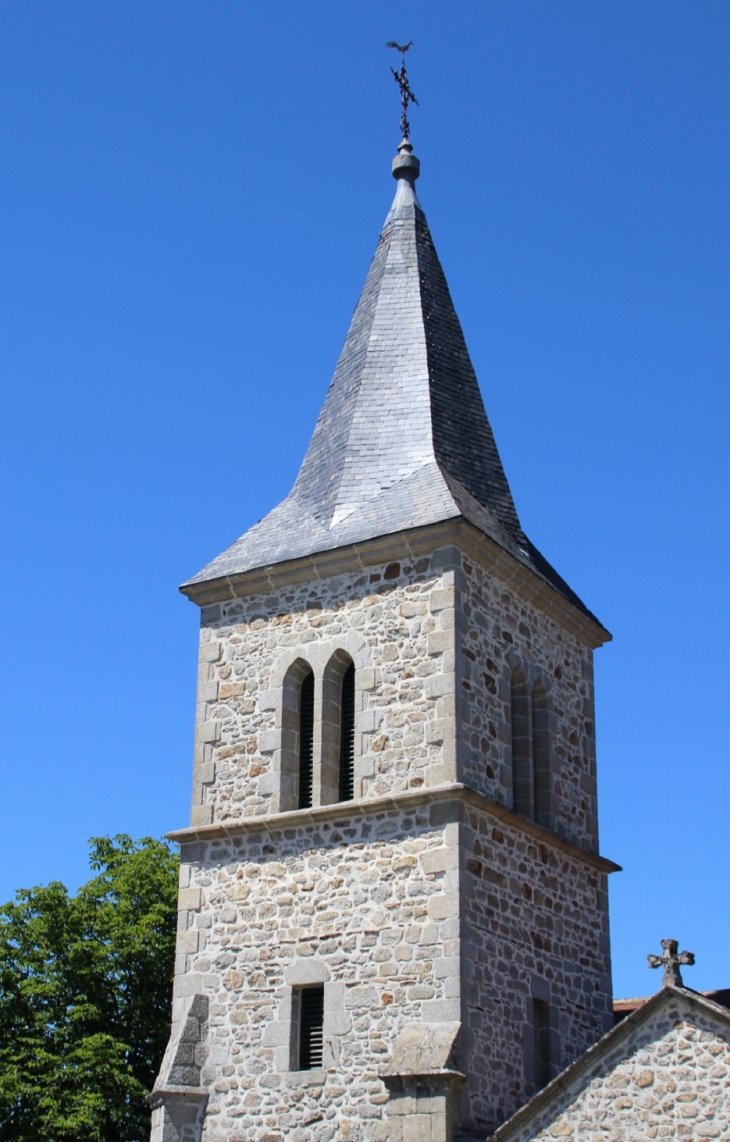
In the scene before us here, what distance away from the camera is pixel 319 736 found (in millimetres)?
16438

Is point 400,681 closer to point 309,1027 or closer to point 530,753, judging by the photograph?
point 530,753

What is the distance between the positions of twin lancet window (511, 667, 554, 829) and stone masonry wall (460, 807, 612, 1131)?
48 cm

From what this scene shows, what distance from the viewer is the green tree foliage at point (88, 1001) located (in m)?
21.5

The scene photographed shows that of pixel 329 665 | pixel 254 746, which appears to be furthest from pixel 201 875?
pixel 329 665

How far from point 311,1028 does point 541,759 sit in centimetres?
395

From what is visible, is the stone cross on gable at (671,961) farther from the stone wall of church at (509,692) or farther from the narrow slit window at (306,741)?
the narrow slit window at (306,741)

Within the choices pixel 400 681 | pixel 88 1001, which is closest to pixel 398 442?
pixel 400 681

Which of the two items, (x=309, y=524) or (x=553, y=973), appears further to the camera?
(x=309, y=524)

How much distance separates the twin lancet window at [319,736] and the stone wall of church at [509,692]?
1345 mm

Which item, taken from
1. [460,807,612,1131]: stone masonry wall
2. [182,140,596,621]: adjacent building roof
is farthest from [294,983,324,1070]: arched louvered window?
[182,140,596,621]: adjacent building roof

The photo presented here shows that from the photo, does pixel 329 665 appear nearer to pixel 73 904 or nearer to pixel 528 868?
pixel 528 868

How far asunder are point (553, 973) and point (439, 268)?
9455 millimetres

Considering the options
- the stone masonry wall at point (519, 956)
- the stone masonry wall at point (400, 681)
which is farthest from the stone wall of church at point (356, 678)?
the stone masonry wall at point (519, 956)

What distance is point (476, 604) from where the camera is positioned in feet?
54.5
